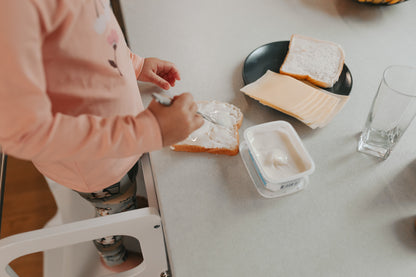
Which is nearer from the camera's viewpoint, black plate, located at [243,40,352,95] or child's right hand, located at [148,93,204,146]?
child's right hand, located at [148,93,204,146]

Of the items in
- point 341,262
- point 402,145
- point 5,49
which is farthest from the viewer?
point 402,145

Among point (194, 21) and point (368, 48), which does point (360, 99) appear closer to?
point (368, 48)

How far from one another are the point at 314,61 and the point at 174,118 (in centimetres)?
→ 51

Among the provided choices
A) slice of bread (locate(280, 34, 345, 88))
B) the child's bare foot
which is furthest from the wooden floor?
slice of bread (locate(280, 34, 345, 88))

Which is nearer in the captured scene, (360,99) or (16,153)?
(16,153)

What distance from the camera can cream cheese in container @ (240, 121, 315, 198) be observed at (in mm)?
635

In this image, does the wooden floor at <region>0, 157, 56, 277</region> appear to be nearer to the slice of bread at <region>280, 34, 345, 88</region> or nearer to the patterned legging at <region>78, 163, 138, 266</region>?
the patterned legging at <region>78, 163, 138, 266</region>

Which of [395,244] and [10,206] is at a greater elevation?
[395,244]

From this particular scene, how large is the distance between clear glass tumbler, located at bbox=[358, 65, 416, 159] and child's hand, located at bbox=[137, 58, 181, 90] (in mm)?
454

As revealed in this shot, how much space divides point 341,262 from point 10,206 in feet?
4.55

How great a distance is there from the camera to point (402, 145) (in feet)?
2.42

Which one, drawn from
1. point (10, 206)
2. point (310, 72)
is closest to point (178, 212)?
point (310, 72)

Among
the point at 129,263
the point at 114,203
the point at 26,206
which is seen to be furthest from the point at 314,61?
the point at 26,206

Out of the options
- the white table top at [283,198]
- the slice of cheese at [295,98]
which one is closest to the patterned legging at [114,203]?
the white table top at [283,198]
